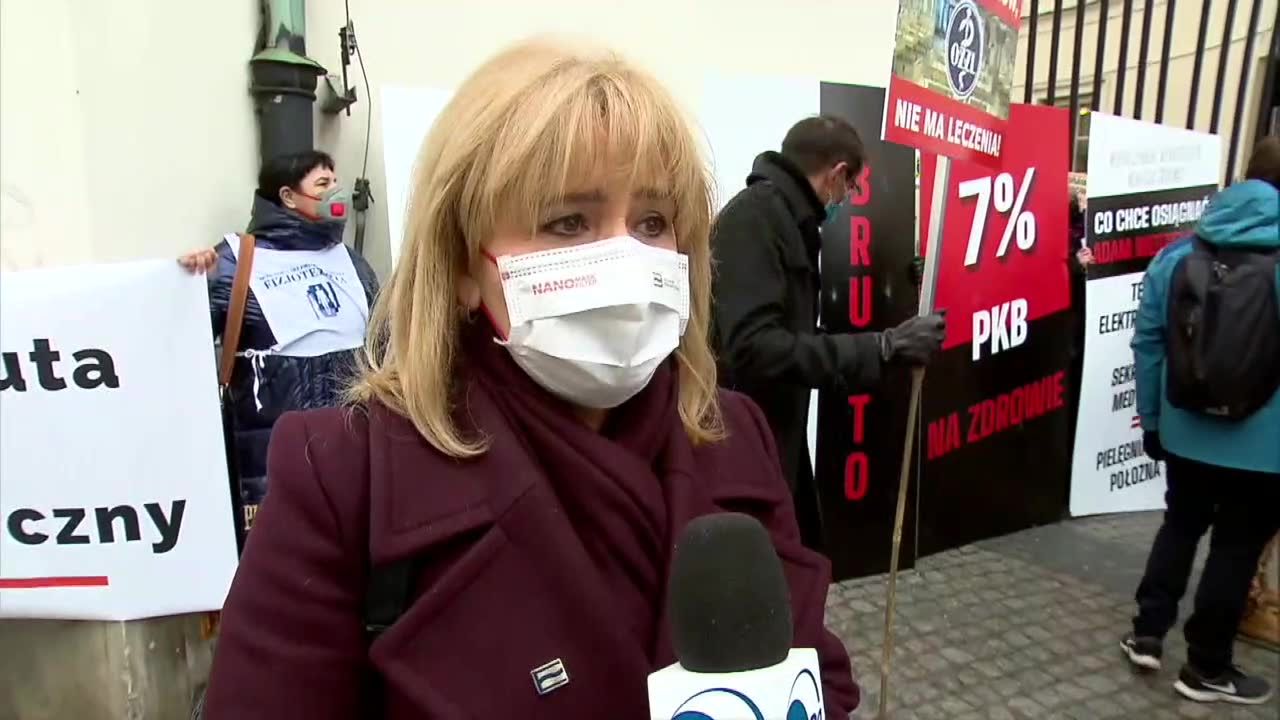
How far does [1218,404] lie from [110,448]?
3.75 meters

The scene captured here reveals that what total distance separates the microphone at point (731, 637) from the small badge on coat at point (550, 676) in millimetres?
268

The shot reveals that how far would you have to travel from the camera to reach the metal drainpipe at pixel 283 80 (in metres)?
4.15

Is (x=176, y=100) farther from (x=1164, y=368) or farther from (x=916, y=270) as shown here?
(x=1164, y=368)

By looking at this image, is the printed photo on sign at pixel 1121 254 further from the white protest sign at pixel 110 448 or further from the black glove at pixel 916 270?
the white protest sign at pixel 110 448

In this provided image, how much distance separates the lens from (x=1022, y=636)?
434 centimetres

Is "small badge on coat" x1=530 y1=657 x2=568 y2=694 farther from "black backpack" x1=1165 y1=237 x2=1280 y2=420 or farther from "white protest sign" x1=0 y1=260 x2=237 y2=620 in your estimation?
"black backpack" x1=1165 y1=237 x2=1280 y2=420

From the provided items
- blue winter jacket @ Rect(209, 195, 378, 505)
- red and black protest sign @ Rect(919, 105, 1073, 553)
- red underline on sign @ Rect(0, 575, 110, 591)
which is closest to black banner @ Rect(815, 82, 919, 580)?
red and black protest sign @ Rect(919, 105, 1073, 553)

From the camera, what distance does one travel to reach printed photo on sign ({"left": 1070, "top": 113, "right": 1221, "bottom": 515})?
548 cm

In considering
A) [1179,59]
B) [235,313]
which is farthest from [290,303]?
[1179,59]

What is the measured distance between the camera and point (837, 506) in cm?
482

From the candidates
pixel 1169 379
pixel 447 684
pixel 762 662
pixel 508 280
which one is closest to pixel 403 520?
pixel 447 684

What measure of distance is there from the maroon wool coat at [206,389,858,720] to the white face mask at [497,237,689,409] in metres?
0.11

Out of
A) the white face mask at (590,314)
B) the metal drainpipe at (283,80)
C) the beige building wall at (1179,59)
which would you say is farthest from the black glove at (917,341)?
the beige building wall at (1179,59)

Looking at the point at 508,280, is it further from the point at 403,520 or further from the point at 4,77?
the point at 4,77
